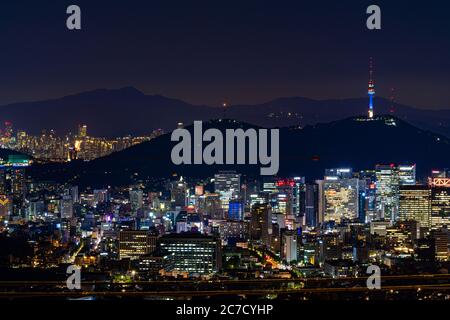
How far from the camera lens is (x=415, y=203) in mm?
17172

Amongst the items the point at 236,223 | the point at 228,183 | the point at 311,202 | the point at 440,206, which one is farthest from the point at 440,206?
the point at 236,223

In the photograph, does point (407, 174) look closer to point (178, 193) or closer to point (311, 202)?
point (311, 202)

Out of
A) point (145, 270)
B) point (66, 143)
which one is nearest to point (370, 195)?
point (66, 143)

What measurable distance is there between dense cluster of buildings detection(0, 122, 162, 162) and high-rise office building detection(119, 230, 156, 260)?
202 inches

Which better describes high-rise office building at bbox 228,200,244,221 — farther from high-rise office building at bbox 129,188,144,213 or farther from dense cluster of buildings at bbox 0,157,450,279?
high-rise office building at bbox 129,188,144,213

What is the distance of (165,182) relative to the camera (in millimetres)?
18547

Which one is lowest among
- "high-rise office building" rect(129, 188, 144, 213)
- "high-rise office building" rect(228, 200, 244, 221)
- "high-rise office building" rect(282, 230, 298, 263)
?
"high-rise office building" rect(282, 230, 298, 263)

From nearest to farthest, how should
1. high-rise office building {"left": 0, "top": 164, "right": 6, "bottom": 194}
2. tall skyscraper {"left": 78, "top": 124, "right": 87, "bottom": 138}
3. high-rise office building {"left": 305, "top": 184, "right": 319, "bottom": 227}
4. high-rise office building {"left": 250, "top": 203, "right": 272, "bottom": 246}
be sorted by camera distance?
high-rise office building {"left": 250, "top": 203, "right": 272, "bottom": 246} < high-rise office building {"left": 0, "top": 164, "right": 6, "bottom": 194} < high-rise office building {"left": 305, "top": 184, "right": 319, "bottom": 227} < tall skyscraper {"left": 78, "top": 124, "right": 87, "bottom": 138}

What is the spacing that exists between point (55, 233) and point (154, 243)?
204 centimetres

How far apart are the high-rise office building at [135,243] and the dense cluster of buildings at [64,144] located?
5137mm

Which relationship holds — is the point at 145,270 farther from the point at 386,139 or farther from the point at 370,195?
the point at 386,139

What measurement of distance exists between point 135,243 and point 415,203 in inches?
292

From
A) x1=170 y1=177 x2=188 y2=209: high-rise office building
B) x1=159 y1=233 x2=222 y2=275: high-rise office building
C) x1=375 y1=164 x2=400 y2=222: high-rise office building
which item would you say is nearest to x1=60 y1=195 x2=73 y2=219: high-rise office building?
x1=170 y1=177 x2=188 y2=209: high-rise office building

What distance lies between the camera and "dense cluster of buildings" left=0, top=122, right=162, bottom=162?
701 inches
